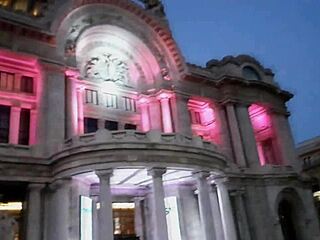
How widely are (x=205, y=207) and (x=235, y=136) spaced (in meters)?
11.6

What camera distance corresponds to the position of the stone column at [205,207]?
19.7 meters

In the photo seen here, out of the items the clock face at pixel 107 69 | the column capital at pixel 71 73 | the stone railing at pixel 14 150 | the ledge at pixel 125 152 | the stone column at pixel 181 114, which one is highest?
the clock face at pixel 107 69

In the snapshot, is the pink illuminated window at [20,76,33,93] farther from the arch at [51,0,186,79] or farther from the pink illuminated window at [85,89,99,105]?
the pink illuminated window at [85,89,99,105]

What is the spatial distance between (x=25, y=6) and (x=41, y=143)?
20.4 metres

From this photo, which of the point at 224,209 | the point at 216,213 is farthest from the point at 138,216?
the point at 224,209

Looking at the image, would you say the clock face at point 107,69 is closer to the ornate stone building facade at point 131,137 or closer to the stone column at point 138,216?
the ornate stone building facade at point 131,137

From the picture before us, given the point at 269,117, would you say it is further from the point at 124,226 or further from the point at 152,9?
the point at 124,226

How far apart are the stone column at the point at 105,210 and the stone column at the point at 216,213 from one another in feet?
23.7

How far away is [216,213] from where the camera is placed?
22.3 m

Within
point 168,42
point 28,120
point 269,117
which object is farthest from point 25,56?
point 269,117

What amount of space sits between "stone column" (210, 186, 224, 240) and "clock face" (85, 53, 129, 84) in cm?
1128

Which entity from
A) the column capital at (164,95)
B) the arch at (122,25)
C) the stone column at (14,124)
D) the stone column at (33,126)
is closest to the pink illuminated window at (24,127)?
the stone column at (14,124)

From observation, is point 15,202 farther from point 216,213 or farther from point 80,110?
point 216,213

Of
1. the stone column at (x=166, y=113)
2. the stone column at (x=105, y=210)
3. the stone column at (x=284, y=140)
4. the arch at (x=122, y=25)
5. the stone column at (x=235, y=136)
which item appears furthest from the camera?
the stone column at (x=284, y=140)
